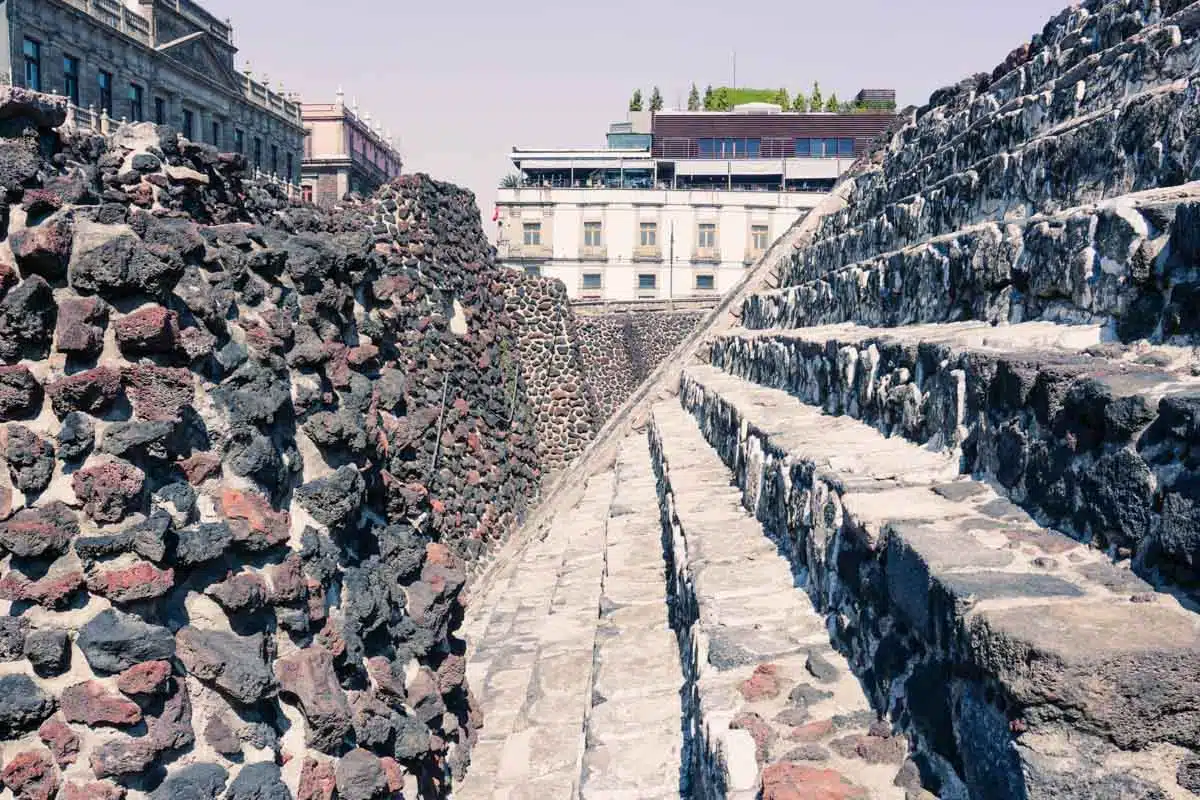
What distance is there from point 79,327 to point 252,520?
0.67 m

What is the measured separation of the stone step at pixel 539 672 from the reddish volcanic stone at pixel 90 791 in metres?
1.43

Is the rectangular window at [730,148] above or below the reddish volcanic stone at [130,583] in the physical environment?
above

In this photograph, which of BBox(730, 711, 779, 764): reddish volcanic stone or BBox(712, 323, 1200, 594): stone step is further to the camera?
BBox(730, 711, 779, 764): reddish volcanic stone

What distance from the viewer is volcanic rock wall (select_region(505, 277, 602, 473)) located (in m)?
14.0

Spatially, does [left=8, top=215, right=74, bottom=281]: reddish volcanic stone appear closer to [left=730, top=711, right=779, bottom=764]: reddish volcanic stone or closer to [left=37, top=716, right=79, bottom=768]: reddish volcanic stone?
[left=37, top=716, right=79, bottom=768]: reddish volcanic stone

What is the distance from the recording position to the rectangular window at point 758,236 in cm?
3419

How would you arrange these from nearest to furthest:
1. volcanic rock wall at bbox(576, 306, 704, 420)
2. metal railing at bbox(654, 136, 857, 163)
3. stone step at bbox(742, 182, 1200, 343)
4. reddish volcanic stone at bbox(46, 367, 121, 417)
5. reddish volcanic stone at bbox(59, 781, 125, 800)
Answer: stone step at bbox(742, 182, 1200, 343), reddish volcanic stone at bbox(59, 781, 125, 800), reddish volcanic stone at bbox(46, 367, 121, 417), volcanic rock wall at bbox(576, 306, 704, 420), metal railing at bbox(654, 136, 857, 163)

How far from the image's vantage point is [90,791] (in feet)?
7.71

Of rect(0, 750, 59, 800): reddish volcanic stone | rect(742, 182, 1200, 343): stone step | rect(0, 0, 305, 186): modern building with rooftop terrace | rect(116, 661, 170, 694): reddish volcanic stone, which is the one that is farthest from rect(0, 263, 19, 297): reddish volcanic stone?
rect(0, 0, 305, 186): modern building with rooftop terrace

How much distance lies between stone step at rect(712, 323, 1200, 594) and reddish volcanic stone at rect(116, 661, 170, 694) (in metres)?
1.96

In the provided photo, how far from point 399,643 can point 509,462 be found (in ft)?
25.8

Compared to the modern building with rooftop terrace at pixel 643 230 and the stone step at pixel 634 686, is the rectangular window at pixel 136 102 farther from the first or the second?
the stone step at pixel 634 686

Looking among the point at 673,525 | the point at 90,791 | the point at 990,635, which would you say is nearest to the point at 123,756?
the point at 90,791

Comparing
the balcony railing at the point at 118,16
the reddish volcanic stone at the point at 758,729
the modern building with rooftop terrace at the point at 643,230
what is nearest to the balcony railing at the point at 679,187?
the modern building with rooftop terrace at the point at 643,230
